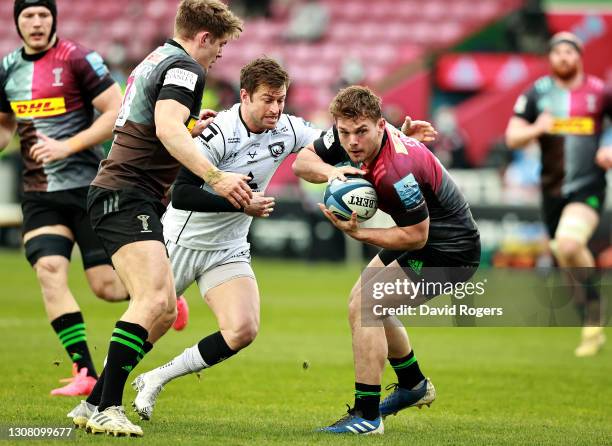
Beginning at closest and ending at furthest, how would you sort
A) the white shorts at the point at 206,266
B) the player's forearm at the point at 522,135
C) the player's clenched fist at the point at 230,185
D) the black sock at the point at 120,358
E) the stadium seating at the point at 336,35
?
1. the player's clenched fist at the point at 230,185
2. the black sock at the point at 120,358
3. the white shorts at the point at 206,266
4. the player's forearm at the point at 522,135
5. the stadium seating at the point at 336,35

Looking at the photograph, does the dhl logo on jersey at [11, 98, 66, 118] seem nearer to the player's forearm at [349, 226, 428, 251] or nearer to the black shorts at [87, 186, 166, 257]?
the black shorts at [87, 186, 166, 257]

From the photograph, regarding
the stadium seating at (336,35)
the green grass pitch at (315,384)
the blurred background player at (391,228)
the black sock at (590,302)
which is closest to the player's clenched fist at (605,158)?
the black sock at (590,302)

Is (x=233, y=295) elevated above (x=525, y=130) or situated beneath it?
situated beneath

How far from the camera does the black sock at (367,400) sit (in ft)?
22.7

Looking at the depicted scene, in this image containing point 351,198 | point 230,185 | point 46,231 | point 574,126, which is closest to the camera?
point 230,185

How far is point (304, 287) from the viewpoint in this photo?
17.4 metres

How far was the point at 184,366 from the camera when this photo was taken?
23.9 feet

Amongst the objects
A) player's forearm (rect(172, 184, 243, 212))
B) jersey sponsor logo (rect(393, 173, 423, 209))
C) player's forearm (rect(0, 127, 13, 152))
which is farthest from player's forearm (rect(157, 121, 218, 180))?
player's forearm (rect(0, 127, 13, 152))

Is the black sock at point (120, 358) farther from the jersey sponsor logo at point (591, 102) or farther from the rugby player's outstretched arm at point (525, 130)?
the jersey sponsor logo at point (591, 102)

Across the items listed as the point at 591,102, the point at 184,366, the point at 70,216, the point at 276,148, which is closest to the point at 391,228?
the point at 276,148

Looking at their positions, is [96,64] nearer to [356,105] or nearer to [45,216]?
[45,216]

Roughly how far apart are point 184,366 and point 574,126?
6.20 metres

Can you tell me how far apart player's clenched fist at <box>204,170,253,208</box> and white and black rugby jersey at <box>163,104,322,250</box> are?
0.86 metres

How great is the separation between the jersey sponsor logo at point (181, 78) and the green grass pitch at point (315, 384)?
6.43 feet
